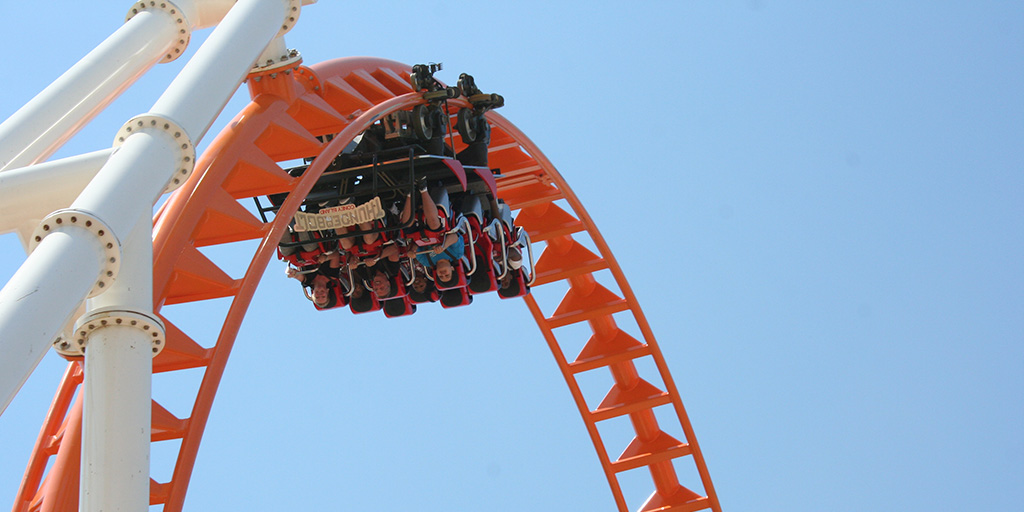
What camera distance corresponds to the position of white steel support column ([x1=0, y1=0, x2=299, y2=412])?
462 cm

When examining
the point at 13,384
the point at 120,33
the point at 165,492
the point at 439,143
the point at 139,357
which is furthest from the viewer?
the point at 439,143

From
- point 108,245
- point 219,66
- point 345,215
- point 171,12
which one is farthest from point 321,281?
point 108,245

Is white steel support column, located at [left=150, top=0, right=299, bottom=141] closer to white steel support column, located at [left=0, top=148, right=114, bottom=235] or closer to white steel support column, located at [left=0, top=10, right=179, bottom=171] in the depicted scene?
white steel support column, located at [left=0, top=148, right=114, bottom=235]

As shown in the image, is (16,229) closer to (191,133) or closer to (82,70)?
(191,133)

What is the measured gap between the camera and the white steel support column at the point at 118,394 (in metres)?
5.58

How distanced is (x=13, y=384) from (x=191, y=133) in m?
1.86

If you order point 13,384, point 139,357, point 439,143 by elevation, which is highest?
point 439,143

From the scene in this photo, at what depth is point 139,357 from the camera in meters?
5.69

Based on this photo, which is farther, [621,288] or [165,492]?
[621,288]

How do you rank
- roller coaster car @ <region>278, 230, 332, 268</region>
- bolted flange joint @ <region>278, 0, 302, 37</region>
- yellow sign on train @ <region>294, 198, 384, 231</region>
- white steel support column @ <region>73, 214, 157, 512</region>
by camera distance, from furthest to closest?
1. roller coaster car @ <region>278, 230, 332, 268</region>
2. yellow sign on train @ <region>294, 198, 384, 231</region>
3. bolted flange joint @ <region>278, 0, 302, 37</region>
4. white steel support column @ <region>73, 214, 157, 512</region>

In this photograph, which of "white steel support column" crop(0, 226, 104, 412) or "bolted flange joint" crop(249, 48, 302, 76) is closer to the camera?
"white steel support column" crop(0, 226, 104, 412)

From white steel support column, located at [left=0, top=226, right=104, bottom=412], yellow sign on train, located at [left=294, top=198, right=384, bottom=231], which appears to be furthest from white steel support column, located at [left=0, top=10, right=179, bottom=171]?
yellow sign on train, located at [left=294, top=198, right=384, bottom=231]

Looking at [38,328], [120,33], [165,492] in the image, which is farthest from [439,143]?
[38,328]

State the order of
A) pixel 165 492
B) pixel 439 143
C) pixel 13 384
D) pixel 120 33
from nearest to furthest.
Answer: pixel 13 384 < pixel 165 492 < pixel 120 33 < pixel 439 143
